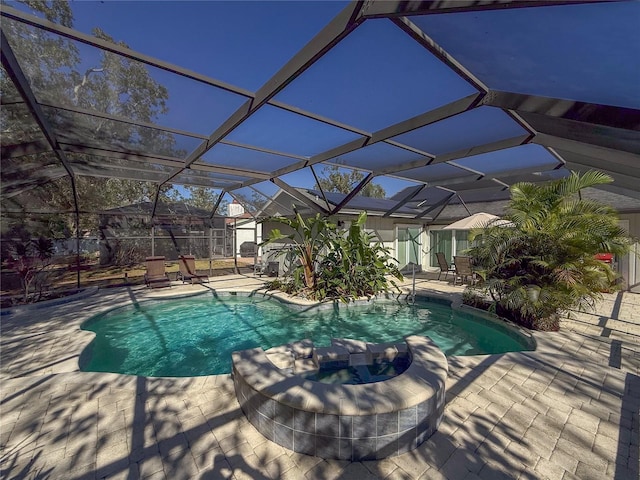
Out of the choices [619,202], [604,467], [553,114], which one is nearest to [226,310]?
[604,467]

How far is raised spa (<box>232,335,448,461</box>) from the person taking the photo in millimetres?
2400

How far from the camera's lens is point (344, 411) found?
7.85 feet

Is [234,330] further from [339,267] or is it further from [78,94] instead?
[78,94]

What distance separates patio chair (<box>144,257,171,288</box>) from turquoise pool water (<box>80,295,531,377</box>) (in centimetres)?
200

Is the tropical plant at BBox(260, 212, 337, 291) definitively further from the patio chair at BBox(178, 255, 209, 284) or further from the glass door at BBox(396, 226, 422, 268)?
the glass door at BBox(396, 226, 422, 268)

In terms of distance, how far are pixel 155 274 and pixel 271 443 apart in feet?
32.4

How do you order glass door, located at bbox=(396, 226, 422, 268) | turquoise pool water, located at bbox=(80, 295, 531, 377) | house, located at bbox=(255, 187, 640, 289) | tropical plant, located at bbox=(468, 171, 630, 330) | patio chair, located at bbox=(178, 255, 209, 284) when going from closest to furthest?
1. turquoise pool water, located at bbox=(80, 295, 531, 377)
2. tropical plant, located at bbox=(468, 171, 630, 330)
3. patio chair, located at bbox=(178, 255, 209, 284)
4. house, located at bbox=(255, 187, 640, 289)
5. glass door, located at bbox=(396, 226, 422, 268)

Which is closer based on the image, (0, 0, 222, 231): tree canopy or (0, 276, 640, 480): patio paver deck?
(0, 276, 640, 480): patio paver deck

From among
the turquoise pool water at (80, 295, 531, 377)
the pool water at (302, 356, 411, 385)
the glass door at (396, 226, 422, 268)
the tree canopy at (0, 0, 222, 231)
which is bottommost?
the turquoise pool water at (80, 295, 531, 377)

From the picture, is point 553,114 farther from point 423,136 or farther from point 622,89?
point 423,136

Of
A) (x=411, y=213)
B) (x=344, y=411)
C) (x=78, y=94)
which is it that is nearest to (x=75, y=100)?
(x=78, y=94)

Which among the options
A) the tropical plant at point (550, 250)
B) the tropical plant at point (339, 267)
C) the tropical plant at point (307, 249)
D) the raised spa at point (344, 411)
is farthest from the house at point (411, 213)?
the raised spa at point (344, 411)

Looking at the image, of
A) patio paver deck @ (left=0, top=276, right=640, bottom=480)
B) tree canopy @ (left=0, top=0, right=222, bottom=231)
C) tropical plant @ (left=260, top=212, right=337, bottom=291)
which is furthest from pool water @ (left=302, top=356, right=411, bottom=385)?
tree canopy @ (left=0, top=0, right=222, bottom=231)

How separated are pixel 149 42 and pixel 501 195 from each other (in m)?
15.7
